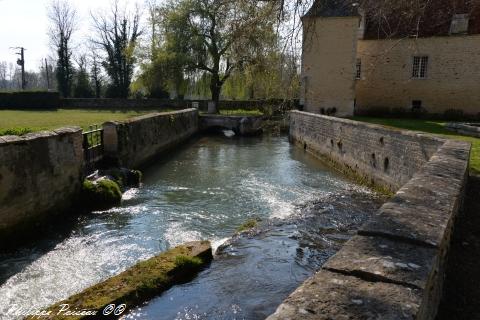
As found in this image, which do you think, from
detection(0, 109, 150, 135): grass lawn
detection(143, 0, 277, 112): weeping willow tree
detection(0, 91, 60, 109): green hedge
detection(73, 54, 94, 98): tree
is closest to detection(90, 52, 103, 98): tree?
detection(73, 54, 94, 98): tree

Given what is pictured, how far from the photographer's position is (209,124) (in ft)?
95.1

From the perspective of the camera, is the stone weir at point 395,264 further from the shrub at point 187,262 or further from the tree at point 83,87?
the tree at point 83,87

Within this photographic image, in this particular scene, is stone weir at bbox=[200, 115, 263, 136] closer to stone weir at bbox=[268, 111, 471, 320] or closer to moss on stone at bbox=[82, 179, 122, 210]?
moss on stone at bbox=[82, 179, 122, 210]

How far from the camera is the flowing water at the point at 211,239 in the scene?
552 cm

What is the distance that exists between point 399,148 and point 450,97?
18115 mm

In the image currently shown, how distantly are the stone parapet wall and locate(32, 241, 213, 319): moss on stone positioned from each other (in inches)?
237

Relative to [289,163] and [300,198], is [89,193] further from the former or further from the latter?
[289,163]

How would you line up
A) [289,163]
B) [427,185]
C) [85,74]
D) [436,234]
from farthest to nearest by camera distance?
1. [85,74]
2. [289,163]
3. [427,185]
4. [436,234]

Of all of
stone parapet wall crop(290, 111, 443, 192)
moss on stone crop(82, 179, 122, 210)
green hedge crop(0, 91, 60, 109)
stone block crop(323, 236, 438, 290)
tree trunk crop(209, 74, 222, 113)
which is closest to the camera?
stone block crop(323, 236, 438, 290)

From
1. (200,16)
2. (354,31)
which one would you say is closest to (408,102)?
(354,31)

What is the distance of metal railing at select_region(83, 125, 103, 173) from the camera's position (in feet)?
36.3

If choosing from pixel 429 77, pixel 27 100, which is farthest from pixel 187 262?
pixel 27 100

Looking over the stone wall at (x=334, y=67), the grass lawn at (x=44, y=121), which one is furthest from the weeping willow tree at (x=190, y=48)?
the grass lawn at (x=44, y=121)

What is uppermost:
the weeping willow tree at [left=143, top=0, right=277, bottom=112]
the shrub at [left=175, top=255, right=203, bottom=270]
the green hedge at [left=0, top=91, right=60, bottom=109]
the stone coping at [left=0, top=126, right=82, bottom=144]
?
the weeping willow tree at [left=143, top=0, right=277, bottom=112]
